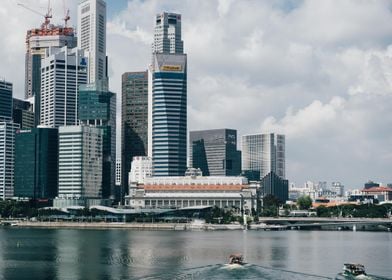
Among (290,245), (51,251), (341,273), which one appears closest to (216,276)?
(341,273)

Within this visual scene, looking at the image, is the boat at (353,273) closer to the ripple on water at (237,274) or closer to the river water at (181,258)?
the river water at (181,258)

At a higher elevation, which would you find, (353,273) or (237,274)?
(353,273)

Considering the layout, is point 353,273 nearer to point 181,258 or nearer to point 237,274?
point 237,274

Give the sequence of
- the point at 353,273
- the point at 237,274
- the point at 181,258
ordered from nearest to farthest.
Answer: the point at 353,273, the point at 237,274, the point at 181,258

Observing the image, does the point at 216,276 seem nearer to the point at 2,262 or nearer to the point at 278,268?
the point at 278,268

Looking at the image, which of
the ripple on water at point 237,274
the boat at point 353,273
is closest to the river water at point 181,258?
the ripple on water at point 237,274

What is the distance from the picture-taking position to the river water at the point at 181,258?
107188 mm

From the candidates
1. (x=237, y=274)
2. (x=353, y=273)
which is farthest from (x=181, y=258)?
(x=353, y=273)

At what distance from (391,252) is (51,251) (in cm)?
6391

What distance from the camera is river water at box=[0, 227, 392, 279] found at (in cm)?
10719

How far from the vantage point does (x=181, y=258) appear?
424 feet

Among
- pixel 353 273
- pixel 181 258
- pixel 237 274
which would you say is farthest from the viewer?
pixel 181 258

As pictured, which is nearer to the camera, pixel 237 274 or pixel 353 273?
pixel 353 273

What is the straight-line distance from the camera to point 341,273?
351ft
